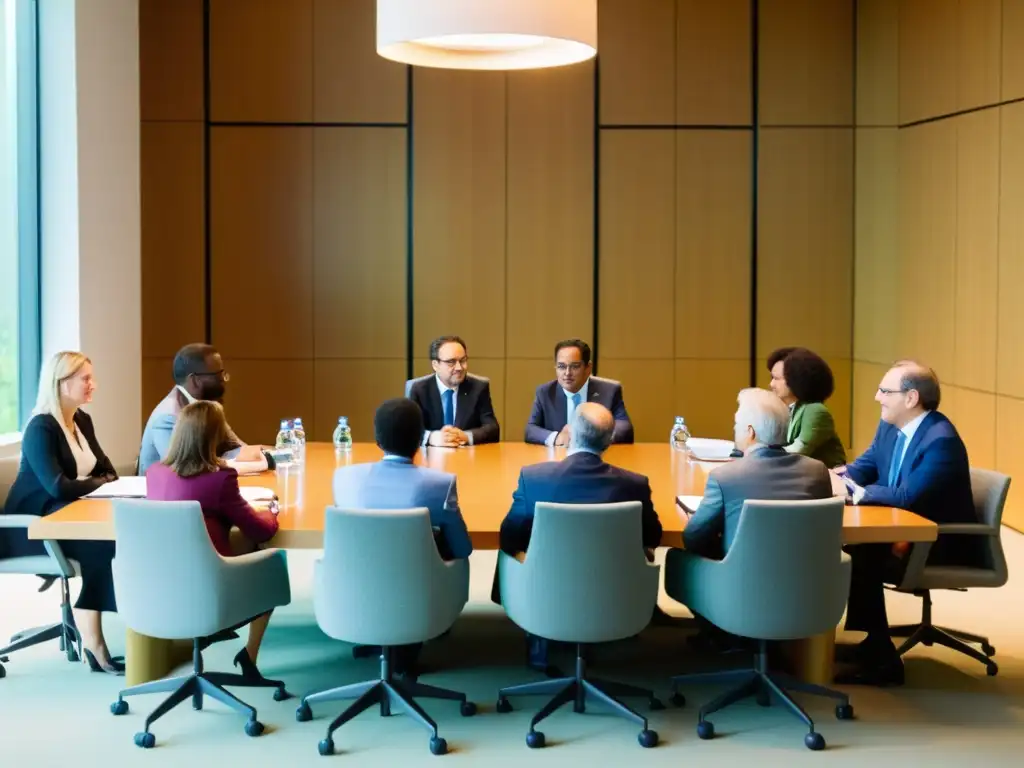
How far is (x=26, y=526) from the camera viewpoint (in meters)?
5.36

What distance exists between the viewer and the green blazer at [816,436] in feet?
19.6

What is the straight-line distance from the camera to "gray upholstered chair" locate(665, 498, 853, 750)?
14.6ft

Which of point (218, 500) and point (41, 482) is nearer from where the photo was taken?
point (218, 500)

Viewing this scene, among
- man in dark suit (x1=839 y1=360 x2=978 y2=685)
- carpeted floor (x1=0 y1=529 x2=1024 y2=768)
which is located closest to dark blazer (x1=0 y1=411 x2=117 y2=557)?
carpeted floor (x1=0 y1=529 x2=1024 y2=768)

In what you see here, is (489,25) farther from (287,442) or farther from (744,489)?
(287,442)

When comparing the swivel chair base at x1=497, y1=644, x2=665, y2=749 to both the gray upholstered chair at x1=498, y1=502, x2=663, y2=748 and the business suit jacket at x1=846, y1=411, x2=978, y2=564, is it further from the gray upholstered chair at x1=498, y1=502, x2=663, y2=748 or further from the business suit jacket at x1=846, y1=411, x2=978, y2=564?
the business suit jacket at x1=846, y1=411, x2=978, y2=564

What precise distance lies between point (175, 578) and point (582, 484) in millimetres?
1450

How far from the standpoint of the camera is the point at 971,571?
522 centimetres

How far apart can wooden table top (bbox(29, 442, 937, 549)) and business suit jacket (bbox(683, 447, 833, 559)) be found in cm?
14

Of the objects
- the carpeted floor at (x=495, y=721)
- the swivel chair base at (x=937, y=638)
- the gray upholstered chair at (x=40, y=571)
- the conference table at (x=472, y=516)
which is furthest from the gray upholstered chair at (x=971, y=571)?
the gray upholstered chair at (x=40, y=571)

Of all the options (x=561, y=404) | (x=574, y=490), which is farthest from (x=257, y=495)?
(x=561, y=404)

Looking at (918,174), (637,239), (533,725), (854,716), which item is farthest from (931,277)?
(533,725)

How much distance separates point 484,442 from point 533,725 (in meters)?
2.78

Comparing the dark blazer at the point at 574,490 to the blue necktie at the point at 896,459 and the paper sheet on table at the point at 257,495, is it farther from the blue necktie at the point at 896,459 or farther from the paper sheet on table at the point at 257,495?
the blue necktie at the point at 896,459
